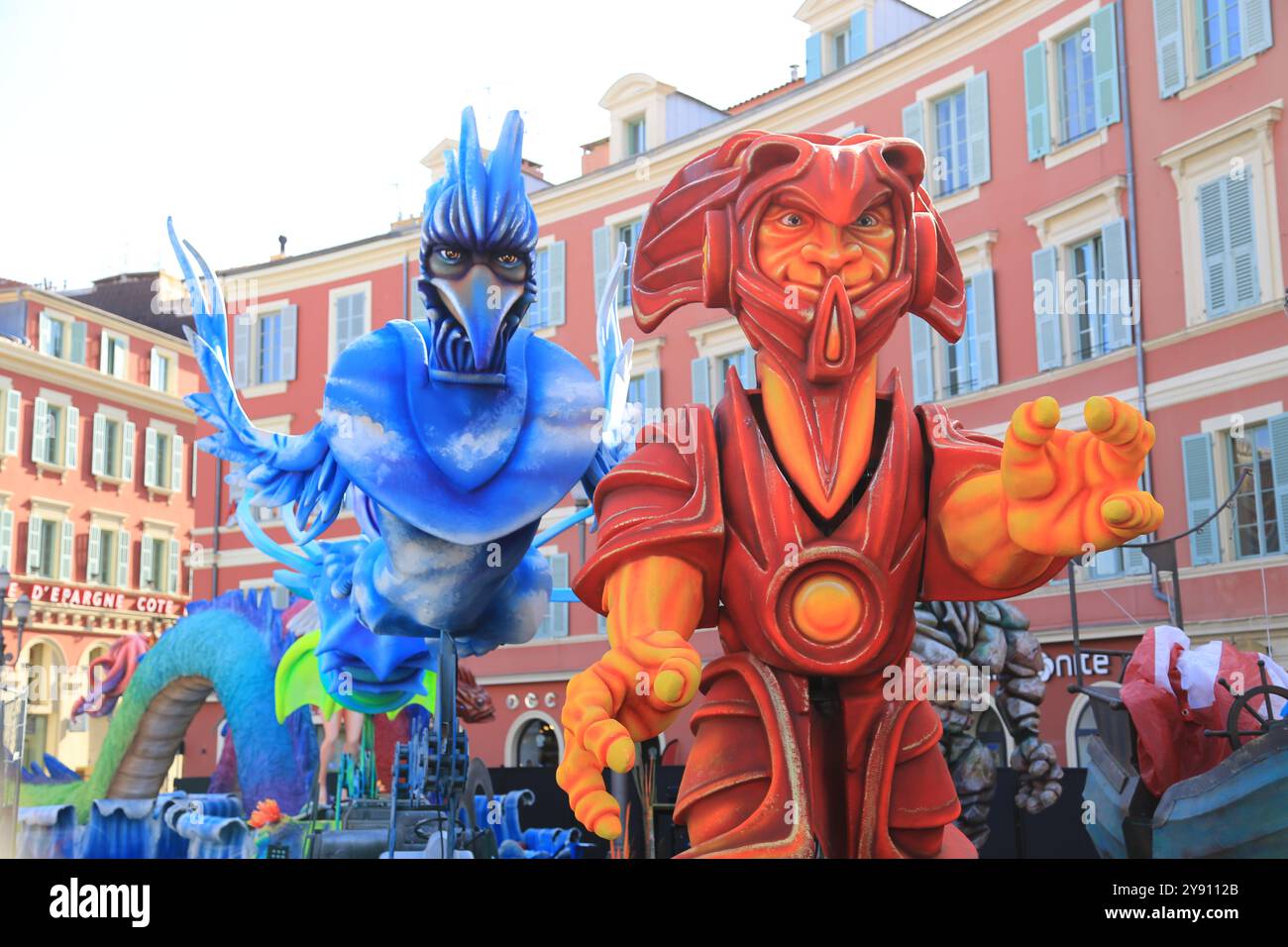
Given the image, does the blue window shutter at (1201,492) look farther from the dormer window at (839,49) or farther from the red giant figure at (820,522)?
the red giant figure at (820,522)

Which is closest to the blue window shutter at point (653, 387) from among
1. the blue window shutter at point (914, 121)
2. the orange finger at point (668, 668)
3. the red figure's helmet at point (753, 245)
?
the blue window shutter at point (914, 121)

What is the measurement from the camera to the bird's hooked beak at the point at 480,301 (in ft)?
15.3

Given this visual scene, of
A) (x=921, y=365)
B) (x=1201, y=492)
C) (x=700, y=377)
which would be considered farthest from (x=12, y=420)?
(x=1201, y=492)

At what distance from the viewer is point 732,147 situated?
338cm

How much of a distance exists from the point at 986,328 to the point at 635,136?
7.64 meters

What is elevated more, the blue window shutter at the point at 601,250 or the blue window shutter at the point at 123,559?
the blue window shutter at the point at 601,250

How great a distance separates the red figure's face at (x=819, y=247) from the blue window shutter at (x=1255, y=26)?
473 inches

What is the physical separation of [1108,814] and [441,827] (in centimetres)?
291

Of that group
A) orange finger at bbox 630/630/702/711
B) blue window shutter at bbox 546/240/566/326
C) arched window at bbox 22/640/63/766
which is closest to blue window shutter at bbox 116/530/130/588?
arched window at bbox 22/640/63/766

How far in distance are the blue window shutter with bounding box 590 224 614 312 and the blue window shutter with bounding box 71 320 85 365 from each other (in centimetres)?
1203

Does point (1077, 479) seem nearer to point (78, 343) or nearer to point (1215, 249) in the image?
point (1215, 249)

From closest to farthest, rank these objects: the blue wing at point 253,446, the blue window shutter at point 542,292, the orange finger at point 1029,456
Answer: the orange finger at point 1029,456 < the blue wing at point 253,446 < the blue window shutter at point 542,292
